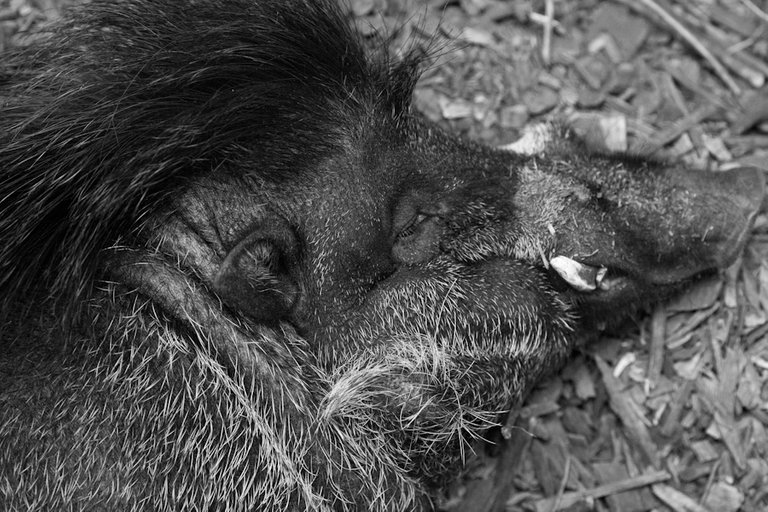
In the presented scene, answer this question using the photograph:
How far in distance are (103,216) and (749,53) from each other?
114 inches

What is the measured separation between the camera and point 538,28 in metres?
3.91

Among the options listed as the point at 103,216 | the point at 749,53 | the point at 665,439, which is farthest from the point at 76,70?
the point at 749,53

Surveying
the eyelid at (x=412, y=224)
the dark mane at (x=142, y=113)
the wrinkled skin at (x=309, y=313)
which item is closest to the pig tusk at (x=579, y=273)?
the wrinkled skin at (x=309, y=313)

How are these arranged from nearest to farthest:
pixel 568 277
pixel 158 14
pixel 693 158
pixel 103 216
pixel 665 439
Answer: pixel 103 216 < pixel 158 14 < pixel 568 277 < pixel 665 439 < pixel 693 158

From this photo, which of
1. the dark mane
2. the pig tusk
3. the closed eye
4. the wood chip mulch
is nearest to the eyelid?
the closed eye

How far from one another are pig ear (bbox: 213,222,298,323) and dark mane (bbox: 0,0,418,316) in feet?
0.74

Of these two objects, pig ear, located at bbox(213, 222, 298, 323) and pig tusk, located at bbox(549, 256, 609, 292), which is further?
pig tusk, located at bbox(549, 256, 609, 292)

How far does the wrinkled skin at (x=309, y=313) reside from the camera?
244 centimetres

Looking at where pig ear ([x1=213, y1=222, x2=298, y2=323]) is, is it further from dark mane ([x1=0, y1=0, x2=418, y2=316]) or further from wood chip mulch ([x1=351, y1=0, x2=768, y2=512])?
wood chip mulch ([x1=351, y1=0, x2=768, y2=512])

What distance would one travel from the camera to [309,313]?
2627 millimetres

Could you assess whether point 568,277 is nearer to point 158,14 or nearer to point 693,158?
point 693,158

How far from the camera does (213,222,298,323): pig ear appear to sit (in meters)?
2.44

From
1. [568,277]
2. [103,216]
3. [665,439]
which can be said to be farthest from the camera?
[665,439]

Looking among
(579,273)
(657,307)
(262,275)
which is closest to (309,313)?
(262,275)
